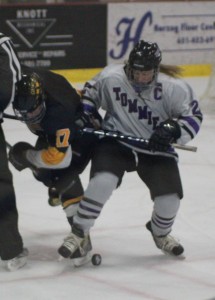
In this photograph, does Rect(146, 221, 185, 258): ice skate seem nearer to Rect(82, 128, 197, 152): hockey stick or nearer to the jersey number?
Rect(82, 128, 197, 152): hockey stick

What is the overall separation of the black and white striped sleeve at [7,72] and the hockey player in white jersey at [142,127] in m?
0.34

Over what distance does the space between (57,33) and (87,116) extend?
440 centimetres

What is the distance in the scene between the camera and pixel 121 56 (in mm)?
8195

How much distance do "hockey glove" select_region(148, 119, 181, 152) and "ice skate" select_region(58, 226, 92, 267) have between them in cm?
44

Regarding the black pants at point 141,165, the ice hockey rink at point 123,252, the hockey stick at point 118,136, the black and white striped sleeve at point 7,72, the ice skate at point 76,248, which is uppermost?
the black and white striped sleeve at point 7,72

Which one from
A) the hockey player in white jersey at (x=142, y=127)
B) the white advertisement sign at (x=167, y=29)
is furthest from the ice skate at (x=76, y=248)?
the white advertisement sign at (x=167, y=29)

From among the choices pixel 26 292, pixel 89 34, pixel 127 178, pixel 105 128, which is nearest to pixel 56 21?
pixel 89 34

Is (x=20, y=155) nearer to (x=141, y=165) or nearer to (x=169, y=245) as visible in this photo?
(x=141, y=165)

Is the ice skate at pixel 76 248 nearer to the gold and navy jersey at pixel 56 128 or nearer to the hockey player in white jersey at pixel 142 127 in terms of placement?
the hockey player in white jersey at pixel 142 127

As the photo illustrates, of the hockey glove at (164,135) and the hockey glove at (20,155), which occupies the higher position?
the hockey glove at (164,135)

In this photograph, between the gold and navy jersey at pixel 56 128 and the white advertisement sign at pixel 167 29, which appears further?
the white advertisement sign at pixel 167 29

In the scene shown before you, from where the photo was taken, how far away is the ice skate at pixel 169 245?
11.8 ft

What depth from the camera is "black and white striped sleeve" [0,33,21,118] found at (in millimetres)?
3254

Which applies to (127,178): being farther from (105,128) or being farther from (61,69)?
(61,69)
